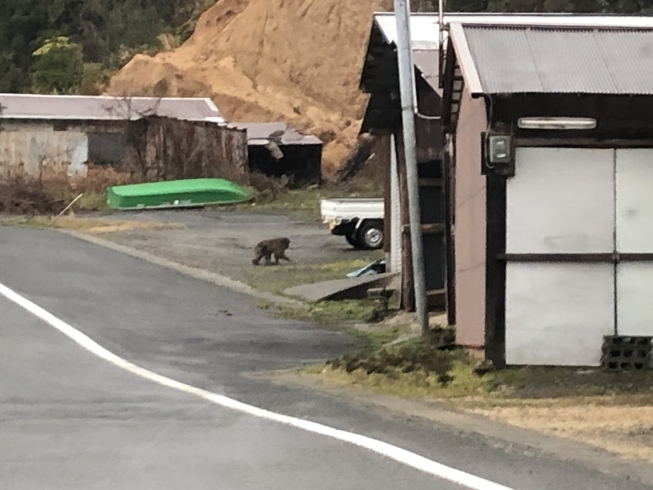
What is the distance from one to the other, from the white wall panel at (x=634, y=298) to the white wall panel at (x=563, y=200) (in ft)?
0.94

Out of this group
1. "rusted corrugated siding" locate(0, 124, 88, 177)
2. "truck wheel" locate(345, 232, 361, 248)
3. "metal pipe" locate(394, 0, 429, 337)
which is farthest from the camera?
"rusted corrugated siding" locate(0, 124, 88, 177)

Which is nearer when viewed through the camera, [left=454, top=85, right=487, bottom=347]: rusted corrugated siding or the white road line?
the white road line

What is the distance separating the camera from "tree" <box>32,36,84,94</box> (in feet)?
208

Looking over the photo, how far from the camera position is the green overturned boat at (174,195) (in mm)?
38094

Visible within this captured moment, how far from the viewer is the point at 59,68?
6391 cm

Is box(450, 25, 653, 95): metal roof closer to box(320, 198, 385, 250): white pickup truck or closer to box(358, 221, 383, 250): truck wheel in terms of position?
box(320, 198, 385, 250): white pickup truck

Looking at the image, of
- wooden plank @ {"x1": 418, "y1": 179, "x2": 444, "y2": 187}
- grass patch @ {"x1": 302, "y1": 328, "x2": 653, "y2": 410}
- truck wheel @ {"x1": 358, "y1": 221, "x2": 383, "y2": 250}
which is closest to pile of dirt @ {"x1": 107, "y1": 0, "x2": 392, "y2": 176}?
truck wheel @ {"x1": 358, "y1": 221, "x2": 383, "y2": 250}

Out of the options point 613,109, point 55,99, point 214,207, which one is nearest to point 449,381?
point 613,109

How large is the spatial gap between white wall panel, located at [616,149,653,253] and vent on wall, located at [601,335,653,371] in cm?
84

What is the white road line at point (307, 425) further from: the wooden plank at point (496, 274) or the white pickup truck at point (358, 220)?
the white pickup truck at point (358, 220)

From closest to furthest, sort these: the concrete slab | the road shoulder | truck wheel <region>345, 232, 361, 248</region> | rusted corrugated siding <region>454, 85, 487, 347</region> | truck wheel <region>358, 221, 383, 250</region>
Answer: the road shoulder
rusted corrugated siding <region>454, 85, 487, 347</region>
the concrete slab
truck wheel <region>358, 221, 383, 250</region>
truck wheel <region>345, 232, 361, 248</region>

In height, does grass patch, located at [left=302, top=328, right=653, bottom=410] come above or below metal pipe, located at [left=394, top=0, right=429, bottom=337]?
below

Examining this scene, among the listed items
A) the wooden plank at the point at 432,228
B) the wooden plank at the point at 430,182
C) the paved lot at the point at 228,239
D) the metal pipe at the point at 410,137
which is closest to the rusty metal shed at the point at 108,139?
the paved lot at the point at 228,239

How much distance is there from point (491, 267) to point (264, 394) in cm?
248
